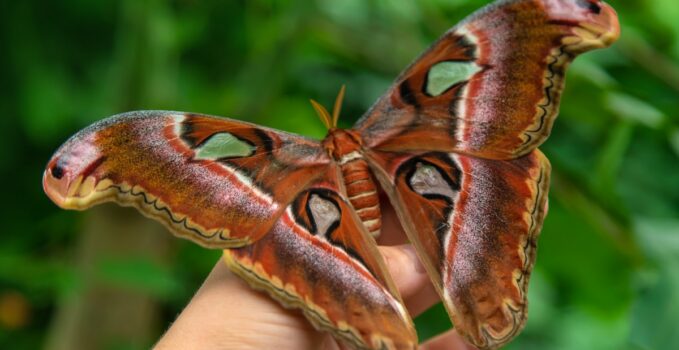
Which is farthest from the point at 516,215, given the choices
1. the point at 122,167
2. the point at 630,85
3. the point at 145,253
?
the point at 145,253

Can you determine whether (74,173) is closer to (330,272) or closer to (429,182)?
(330,272)

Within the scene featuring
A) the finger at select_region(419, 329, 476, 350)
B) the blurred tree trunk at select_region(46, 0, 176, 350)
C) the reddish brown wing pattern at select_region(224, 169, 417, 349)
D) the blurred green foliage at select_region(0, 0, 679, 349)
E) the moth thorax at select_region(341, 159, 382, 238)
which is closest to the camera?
the reddish brown wing pattern at select_region(224, 169, 417, 349)

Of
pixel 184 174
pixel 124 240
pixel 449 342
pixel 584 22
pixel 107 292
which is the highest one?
pixel 584 22

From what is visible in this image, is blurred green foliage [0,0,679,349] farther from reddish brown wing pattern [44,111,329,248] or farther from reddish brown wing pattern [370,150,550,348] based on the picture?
reddish brown wing pattern [44,111,329,248]

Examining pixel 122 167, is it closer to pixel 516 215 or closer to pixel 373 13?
pixel 516 215

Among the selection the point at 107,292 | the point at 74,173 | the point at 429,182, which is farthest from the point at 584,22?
the point at 107,292

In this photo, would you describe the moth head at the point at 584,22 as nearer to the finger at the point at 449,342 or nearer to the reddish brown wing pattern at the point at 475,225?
the reddish brown wing pattern at the point at 475,225

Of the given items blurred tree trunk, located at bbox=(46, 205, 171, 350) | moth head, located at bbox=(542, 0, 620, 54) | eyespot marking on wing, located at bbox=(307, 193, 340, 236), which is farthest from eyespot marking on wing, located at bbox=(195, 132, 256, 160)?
blurred tree trunk, located at bbox=(46, 205, 171, 350)
